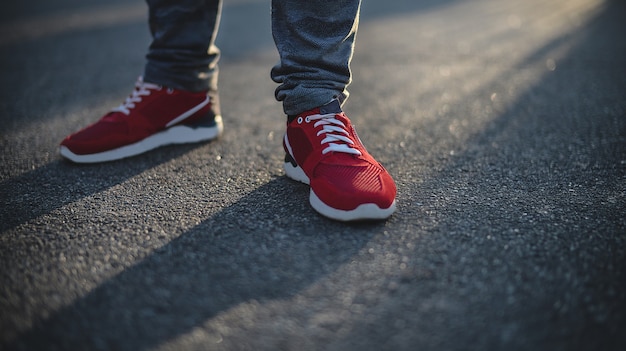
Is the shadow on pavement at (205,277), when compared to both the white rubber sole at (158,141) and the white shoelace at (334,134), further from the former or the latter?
the white rubber sole at (158,141)

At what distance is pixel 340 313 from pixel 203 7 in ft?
3.36

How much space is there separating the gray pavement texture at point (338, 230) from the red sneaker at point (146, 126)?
0.04m

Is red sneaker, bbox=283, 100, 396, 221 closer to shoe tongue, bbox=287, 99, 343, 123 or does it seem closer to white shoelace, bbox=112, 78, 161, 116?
shoe tongue, bbox=287, 99, 343, 123

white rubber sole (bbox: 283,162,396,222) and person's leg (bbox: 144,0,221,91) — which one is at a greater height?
person's leg (bbox: 144,0,221,91)

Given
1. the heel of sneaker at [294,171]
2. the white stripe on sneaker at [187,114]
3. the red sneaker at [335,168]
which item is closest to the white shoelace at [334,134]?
the red sneaker at [335,168]

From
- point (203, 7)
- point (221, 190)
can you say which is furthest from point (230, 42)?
point (221, 190)

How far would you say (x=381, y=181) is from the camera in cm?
106

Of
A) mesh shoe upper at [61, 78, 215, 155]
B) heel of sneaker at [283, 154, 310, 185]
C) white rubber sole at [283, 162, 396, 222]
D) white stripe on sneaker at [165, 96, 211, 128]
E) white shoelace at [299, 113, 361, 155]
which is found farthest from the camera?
white stripe on sneaker at [165, 96, 211, 128]

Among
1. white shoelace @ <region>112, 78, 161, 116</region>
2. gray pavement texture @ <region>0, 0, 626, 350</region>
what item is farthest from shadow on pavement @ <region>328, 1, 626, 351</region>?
white shoelace @ <region>112, 78, 161, 116</region>

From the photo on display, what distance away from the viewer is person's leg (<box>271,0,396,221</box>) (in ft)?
3.49

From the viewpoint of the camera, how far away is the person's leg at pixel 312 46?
1.12 m

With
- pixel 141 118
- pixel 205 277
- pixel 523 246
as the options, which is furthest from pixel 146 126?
pixel 523 246

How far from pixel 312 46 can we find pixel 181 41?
48 centimetres

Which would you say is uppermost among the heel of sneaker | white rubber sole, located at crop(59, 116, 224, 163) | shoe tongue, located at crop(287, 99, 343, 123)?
shoe tongue, located at crop(287, 99, 343, 123)
